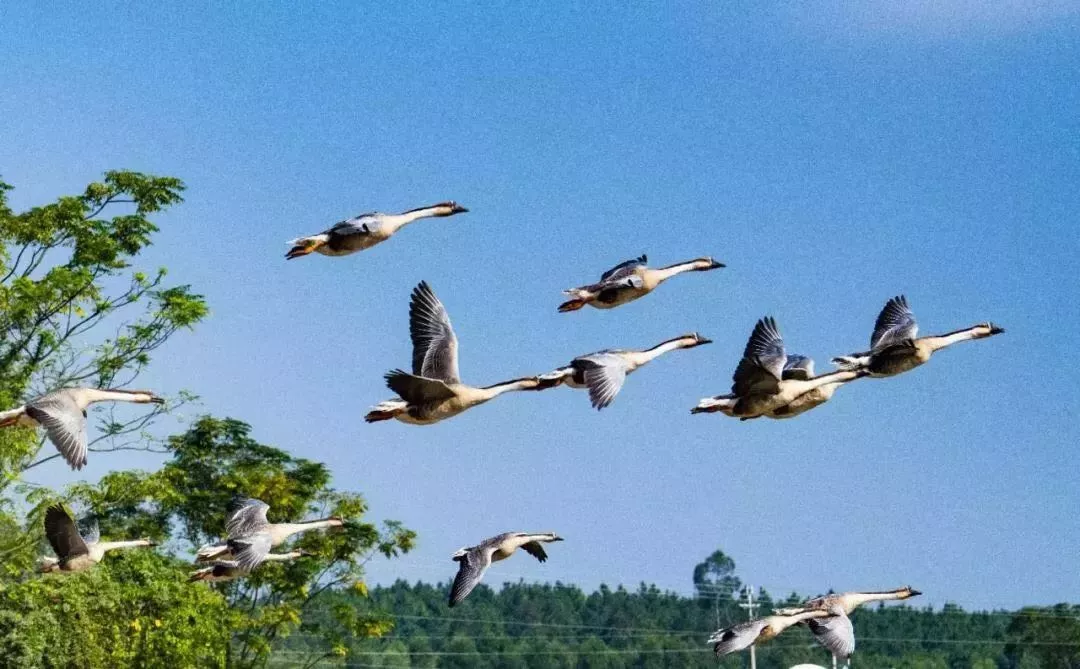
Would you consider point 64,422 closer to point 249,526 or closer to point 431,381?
point 249,526

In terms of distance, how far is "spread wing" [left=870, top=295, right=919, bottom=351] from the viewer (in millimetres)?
18109

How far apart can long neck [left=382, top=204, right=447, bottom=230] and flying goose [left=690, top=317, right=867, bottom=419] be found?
3293 millimetres

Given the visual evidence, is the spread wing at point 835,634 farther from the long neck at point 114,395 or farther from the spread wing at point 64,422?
the long neck at point 114,395

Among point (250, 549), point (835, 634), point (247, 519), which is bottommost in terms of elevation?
point (835, 634)

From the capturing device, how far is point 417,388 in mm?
15930

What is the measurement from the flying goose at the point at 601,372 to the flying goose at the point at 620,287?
0.56 m

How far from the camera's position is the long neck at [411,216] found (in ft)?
55.4

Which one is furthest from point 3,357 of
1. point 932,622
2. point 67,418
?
point 932,622

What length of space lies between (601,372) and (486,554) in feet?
6.52

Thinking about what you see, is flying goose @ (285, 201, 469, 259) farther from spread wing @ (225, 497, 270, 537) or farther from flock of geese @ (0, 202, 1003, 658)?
spread wing @ (225, 497, 270, 537)

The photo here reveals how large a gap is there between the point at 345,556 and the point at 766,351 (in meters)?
20.5

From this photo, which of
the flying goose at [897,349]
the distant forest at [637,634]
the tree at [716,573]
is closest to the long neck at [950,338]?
the flying goose at [897,349]

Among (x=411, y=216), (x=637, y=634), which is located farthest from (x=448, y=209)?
(x=637, y=634)

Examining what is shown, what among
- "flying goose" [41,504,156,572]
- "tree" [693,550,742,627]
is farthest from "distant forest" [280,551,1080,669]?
"flying goose" [41,504,156,572]
